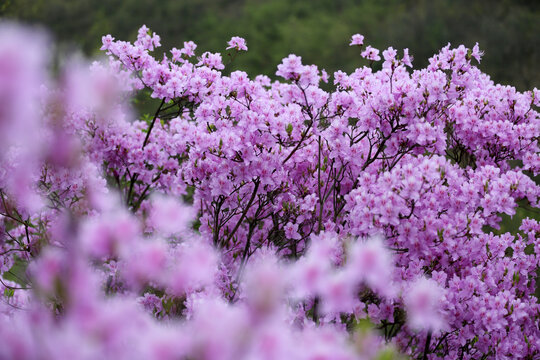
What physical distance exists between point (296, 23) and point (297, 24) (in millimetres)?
157

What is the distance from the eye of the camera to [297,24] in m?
31.5

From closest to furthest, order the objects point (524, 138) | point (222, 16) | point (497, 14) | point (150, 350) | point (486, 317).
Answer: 1. point (150, 350)
2. point (486, 317)
3. point (524, 138)
4. point (497, 14)
5. point (222, 16)

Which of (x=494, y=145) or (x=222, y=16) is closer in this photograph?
(x=494, y=145)

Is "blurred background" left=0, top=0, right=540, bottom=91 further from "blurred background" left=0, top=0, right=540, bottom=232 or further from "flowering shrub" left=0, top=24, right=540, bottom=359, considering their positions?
"flowering shrub" left=0, top=24, right=540, bottom=359

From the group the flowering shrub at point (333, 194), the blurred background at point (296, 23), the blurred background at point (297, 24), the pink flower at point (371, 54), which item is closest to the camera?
the flowering shrub at point (333, 194)

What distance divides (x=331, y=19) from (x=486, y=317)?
30.6 m

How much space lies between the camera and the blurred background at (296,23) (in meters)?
22.1

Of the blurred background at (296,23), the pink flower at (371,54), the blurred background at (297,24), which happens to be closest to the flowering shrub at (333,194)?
the pink flower at (371,54)

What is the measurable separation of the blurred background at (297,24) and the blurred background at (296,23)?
0.05m

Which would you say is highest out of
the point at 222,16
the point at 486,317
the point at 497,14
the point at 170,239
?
the point at 222,16

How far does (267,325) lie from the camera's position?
128 cm

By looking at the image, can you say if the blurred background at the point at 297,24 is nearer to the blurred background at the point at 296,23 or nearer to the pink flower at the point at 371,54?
the blurred background at the point at 296,23

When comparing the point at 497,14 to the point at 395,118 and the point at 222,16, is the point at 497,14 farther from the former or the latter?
the point at 395,118

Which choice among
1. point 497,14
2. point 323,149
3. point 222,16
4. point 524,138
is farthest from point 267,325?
point 222,16
